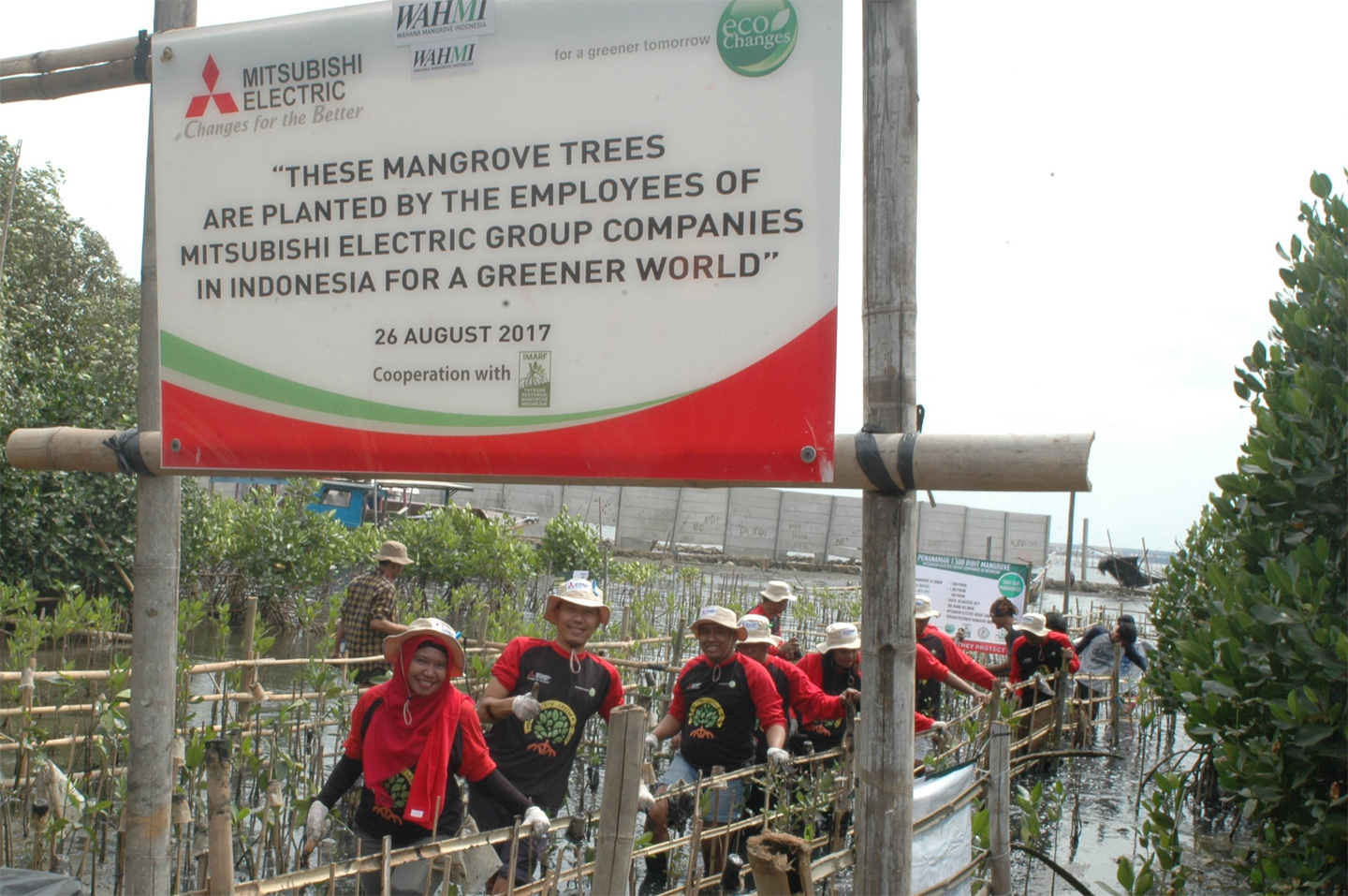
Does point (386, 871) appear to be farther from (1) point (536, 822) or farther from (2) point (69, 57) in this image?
(2) point (69, 57)

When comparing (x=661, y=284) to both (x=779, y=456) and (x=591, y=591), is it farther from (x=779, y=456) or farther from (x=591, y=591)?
(x=591, y=591)

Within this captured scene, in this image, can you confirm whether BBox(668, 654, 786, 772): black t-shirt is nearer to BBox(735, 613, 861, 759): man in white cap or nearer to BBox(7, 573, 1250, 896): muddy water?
BBox(735, 613, 861, 759): man in white cap

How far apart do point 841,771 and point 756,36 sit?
430 cm

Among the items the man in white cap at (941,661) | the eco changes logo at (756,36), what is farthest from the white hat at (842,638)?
the eco changes logo at (756,36)

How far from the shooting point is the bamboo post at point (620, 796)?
2.71m

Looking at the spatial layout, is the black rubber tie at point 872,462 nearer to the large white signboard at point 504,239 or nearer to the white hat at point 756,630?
the large white signboard at point 504,239

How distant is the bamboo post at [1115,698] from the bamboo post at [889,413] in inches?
392

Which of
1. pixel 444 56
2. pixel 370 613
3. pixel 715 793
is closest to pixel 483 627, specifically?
pixel 370 613

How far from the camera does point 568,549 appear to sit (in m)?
18.4

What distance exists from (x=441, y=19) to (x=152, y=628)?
190 centimetres

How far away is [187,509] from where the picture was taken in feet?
49.9

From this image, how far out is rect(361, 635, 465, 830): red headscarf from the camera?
3.96 meters

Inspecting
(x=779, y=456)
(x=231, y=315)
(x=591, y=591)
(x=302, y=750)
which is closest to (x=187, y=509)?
(x=302, y=750)

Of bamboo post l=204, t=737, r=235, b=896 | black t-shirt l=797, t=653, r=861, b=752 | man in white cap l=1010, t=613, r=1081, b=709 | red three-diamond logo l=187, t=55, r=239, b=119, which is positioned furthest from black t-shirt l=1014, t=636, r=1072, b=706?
red three-diamond logo l=187, t=55, r=239, b=119
